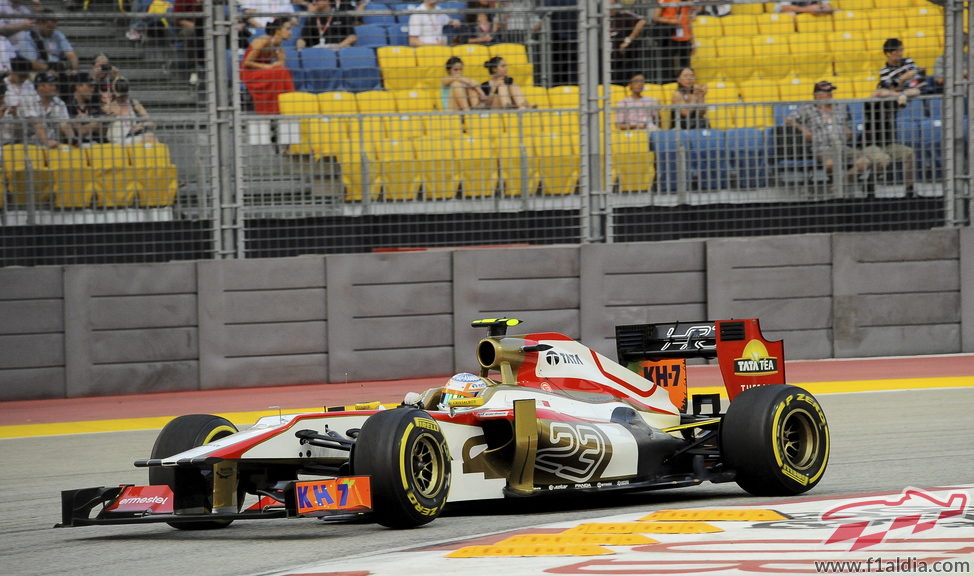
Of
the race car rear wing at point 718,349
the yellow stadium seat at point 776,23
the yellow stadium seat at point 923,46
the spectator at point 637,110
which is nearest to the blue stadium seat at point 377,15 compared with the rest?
the spectator at point 637,110

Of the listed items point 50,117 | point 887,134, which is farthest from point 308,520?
point 887,134

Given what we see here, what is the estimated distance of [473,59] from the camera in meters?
14.4

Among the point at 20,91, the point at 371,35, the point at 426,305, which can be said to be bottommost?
the point at 426,305

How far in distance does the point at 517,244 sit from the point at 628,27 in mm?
2602

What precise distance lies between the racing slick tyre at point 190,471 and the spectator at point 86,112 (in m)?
6.75

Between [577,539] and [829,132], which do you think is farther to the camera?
[829,132]

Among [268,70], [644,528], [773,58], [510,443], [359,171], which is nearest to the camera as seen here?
[644,528]

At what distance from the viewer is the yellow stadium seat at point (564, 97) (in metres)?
14.4

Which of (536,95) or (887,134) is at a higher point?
(536,95)

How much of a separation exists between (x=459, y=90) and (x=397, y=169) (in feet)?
3.98

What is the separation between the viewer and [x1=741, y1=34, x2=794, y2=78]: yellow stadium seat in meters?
15.6

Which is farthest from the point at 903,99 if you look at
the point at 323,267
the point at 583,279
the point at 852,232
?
the point at 323,267

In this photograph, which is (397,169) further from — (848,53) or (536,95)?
(848,53)

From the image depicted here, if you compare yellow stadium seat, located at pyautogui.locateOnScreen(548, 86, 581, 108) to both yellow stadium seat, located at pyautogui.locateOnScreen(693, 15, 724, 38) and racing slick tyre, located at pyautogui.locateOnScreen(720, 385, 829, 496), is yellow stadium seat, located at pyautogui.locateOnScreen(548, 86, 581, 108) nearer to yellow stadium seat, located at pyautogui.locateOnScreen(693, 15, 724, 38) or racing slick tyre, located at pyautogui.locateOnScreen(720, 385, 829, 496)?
yellow stadium seat, located at pyautogui.locateOnScreen(693, 15, 724, 38)
